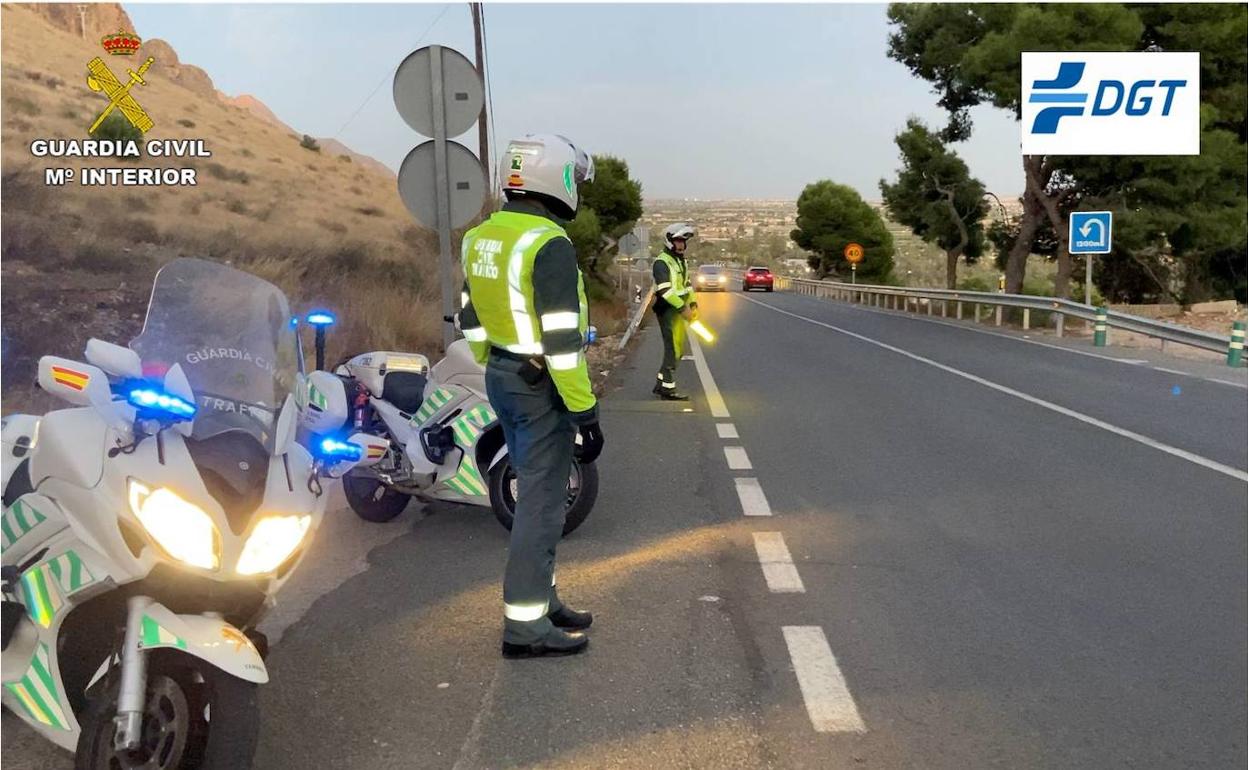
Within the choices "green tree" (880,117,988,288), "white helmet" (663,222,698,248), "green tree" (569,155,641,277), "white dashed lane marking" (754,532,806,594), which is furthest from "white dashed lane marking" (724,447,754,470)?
"green tree" (569,155,641,277)

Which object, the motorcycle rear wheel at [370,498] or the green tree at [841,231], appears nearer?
the motorcycle rear wheel at [370,498]

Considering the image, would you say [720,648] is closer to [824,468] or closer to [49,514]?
[49,514]

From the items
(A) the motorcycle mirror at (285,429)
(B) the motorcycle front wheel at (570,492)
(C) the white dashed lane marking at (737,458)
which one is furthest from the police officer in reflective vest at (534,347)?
(C) the white dashed lane marking at (737,458)

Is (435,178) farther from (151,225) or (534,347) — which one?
(151,225)

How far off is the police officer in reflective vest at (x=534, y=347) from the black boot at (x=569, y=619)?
0.33 ft

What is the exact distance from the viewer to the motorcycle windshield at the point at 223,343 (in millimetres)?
3195

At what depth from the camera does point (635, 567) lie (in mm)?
5457

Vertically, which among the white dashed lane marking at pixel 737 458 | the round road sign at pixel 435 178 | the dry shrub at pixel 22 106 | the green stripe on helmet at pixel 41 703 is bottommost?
the white dashed lane marking at pixel 737 458

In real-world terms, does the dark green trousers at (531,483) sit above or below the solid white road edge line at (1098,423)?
above

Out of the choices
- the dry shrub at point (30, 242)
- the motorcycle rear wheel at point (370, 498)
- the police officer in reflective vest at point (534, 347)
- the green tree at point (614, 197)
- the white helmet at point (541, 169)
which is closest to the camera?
the police officer in reflective vest at point (534, 347)

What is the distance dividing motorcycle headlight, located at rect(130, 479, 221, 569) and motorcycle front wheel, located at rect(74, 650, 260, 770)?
0.30 meters

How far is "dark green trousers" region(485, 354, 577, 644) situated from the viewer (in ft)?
13.9

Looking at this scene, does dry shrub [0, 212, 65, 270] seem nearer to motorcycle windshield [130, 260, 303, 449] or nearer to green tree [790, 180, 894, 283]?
motorcycle windshield [130, 260, 303, 449]

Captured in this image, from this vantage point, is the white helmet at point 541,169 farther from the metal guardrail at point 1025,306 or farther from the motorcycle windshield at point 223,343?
the metal guardrail at point 1025,306
